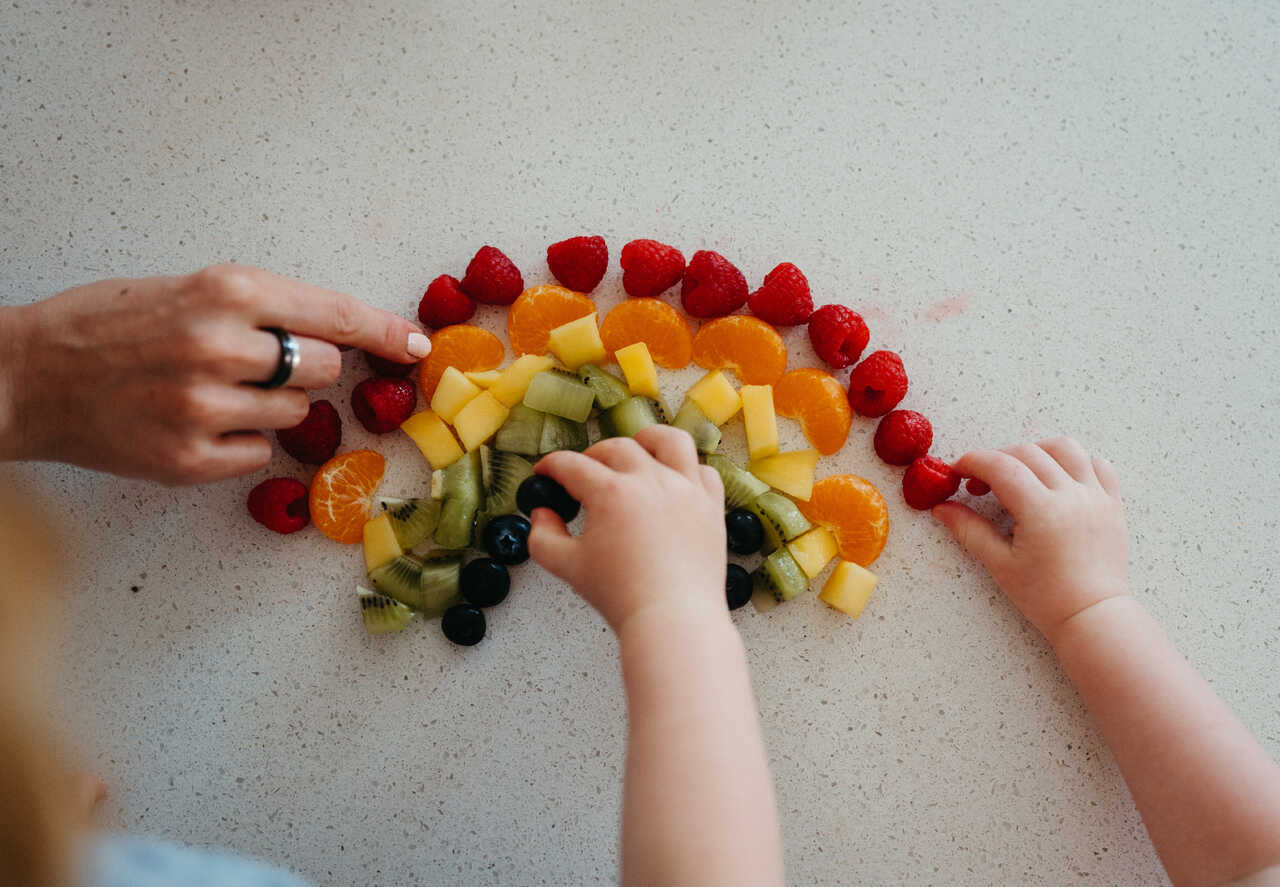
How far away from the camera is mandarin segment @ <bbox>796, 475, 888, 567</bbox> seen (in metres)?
1.04

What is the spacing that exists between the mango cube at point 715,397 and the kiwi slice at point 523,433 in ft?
0.66

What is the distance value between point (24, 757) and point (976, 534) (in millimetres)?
975

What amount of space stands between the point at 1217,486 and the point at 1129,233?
37 cm

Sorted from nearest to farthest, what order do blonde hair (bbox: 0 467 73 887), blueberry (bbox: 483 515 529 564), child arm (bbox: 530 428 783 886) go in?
blonde hair (bbox: 0 467 73 887), child arm (bbox: 530 428 783 886), blueberry (bbox: 483 515 529 564)

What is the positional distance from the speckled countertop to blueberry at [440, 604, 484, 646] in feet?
→ 0.13

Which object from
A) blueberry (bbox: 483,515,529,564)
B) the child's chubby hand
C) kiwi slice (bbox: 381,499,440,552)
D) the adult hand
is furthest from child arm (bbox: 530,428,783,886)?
the adult hand

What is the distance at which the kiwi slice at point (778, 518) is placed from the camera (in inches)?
40.7

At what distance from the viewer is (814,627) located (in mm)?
1050

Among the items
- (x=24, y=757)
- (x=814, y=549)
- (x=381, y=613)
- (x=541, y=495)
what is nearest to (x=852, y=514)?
(x=814, y=549)

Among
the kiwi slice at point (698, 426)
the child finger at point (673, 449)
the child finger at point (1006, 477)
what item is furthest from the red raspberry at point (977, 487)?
the child finger at point (673, 449)

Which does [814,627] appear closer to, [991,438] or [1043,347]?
[991,438]

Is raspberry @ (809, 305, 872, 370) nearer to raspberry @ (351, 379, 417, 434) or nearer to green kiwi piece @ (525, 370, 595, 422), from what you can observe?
green kiwi piece @ (525, 370, 595, 422)

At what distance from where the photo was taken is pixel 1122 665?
0.97 m

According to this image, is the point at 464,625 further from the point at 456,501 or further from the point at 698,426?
the point at 698,426
